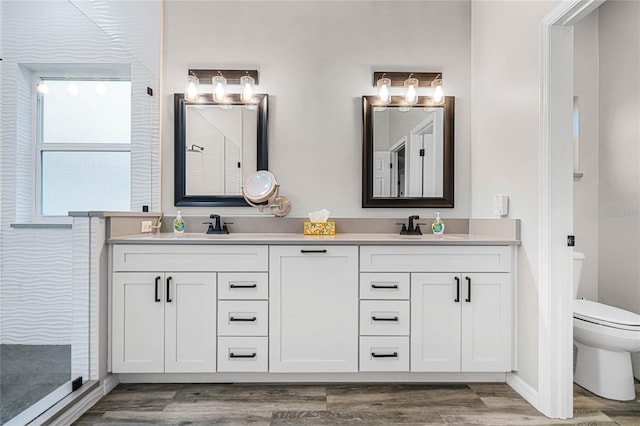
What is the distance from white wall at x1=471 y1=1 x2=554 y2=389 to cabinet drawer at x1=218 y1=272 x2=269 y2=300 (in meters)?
1.42

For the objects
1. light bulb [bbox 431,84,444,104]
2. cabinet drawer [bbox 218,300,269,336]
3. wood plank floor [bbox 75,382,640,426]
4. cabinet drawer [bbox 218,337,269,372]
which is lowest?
wood plank floor [bbox 75,382,640,426]

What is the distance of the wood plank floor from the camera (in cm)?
176

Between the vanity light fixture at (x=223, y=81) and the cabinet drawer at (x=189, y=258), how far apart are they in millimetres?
1142

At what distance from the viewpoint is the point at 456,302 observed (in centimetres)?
204

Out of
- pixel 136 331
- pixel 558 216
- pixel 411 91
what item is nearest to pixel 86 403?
pixel 136 331

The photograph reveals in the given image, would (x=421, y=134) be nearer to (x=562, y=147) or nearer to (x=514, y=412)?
(x=562, y=147)

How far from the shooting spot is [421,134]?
264 centimetres

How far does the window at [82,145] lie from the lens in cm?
183

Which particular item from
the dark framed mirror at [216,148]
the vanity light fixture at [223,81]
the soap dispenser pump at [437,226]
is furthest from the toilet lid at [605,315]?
the vanity light fixture at [223,81]

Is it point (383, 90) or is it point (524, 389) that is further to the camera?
point (383, 90)

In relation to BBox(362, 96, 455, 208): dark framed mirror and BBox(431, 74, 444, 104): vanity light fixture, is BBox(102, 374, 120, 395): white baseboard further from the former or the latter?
BBox(431, 74, 444, 104): vanity light fixture

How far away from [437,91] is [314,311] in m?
1.75

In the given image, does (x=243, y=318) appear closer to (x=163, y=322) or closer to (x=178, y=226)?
(x=163, y=322)

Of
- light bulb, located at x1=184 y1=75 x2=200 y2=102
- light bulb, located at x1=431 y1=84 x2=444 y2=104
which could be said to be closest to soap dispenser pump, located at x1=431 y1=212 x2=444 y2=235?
light bulb, located at x1=431 y1=84 x2=444 y2=104
